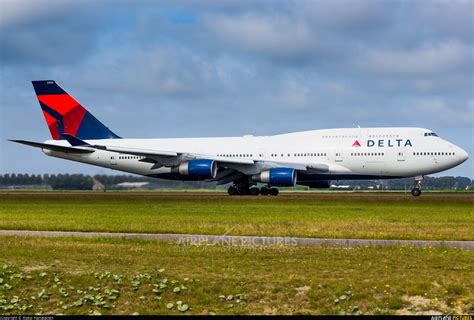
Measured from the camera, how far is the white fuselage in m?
51.3

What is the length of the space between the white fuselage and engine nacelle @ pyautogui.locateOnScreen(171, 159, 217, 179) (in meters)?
4.50

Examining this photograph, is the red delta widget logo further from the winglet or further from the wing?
the winglet

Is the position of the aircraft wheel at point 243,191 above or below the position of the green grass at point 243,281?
above

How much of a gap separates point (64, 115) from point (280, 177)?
23061mm

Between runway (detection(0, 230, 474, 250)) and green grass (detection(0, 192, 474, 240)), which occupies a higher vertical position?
green grass (detection(0, 192, 474, 240))

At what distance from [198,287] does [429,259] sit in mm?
6566

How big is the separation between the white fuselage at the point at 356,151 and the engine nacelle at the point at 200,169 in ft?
14.8

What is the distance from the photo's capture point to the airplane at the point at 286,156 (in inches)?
2024

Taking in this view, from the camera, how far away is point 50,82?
6262cm

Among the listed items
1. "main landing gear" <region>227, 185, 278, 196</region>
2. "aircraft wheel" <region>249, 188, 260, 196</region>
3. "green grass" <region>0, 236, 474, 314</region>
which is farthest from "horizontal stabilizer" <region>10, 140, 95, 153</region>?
"green grass" <region>0, 236, 474, 314</region>

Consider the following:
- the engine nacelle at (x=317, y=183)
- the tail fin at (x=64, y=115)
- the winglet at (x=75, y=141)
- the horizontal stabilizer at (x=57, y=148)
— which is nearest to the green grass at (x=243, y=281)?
the engine nacelle at (x=317, y=183)

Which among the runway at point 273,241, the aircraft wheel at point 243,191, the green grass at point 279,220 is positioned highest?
the aircraft wheel at point 243,191

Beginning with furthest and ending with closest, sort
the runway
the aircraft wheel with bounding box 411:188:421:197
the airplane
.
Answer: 1. the airplane
2. the aircraft wheel with bounding box 411:188:421:197
3. the runway

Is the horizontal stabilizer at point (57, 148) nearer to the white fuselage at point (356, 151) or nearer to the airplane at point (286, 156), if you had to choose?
the airplane at point (286, 156)
